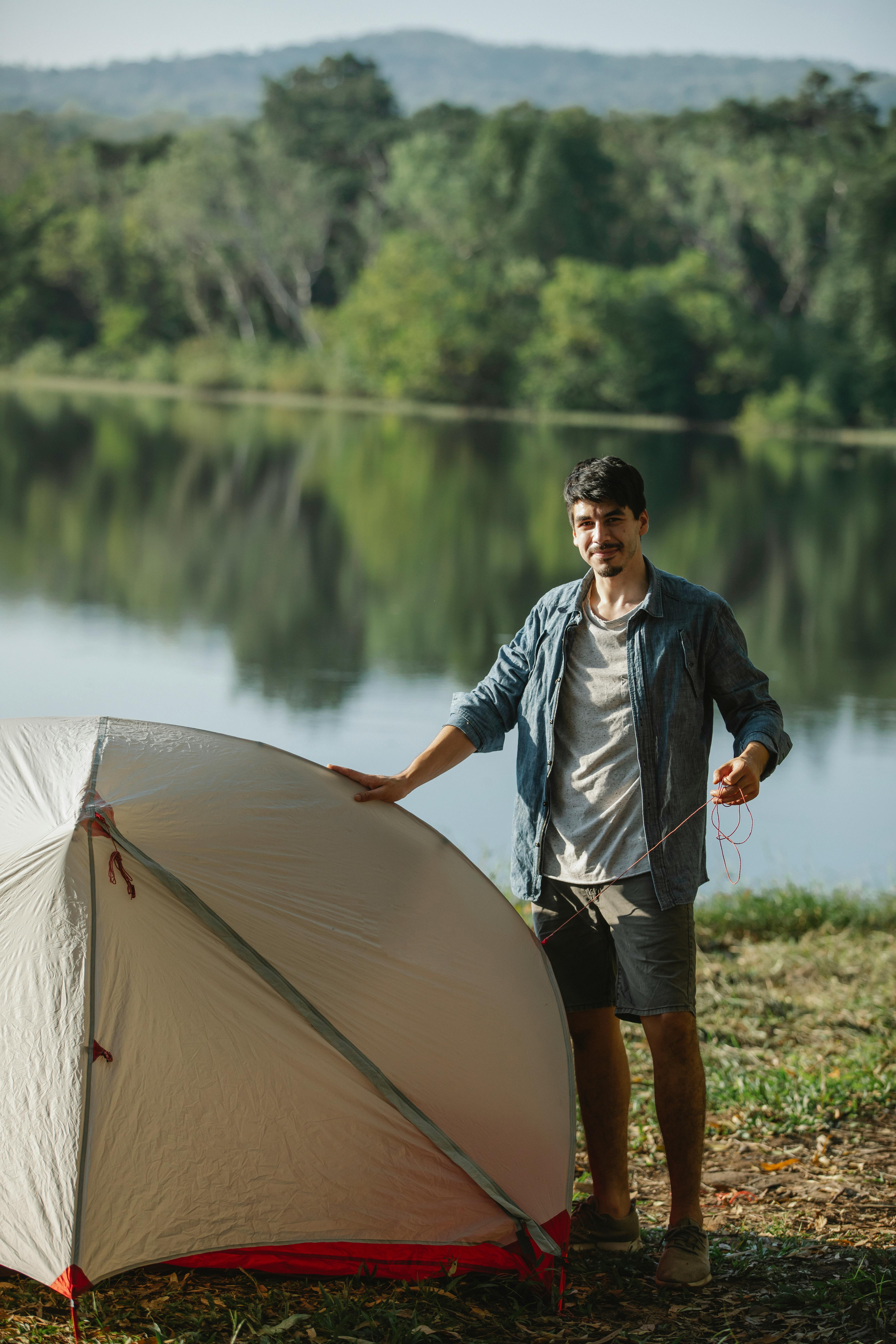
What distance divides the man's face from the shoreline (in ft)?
151

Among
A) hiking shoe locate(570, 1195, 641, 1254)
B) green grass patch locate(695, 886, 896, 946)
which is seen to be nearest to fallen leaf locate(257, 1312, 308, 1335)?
hiking shoe locate(570, 1195, 641, 1254)

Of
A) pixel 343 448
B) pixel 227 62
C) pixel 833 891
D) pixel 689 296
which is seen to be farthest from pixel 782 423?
pixel 227 62

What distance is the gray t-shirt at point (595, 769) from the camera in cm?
275

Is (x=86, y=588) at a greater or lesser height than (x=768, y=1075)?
greater

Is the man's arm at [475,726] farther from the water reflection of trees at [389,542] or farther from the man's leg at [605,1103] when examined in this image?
the water reflection of trees at [389,542]

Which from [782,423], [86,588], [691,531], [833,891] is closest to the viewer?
[833,891]

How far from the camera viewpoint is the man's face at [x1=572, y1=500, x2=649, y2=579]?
2768 mm

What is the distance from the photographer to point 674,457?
38.5 m

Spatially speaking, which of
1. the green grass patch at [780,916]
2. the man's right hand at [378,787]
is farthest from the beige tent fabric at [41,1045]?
the green grass patch at [780,916]

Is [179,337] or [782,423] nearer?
[782,423]

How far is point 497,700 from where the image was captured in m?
3.00

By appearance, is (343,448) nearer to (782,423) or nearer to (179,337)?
(782,423)

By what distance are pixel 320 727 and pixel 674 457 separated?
2903cm

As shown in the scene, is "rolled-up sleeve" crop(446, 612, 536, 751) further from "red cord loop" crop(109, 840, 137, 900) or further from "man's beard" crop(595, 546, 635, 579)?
"red cord loop" crop(109, 840, 137, 900)
